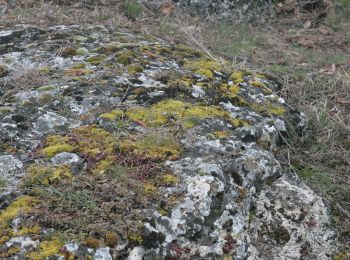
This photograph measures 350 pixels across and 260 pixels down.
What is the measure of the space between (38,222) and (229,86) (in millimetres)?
1878

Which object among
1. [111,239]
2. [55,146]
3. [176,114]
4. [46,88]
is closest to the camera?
[111,239]

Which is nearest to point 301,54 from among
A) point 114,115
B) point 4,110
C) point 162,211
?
point 114,115

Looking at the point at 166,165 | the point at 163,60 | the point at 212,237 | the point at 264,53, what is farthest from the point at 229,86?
the point at 264,53

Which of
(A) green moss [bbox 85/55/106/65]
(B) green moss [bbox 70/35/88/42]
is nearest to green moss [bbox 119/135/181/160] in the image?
(A) green moss [bbox 85/55/106/65]

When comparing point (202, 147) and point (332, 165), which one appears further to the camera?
point (332, 165)

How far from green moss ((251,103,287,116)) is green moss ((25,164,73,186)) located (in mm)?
1451

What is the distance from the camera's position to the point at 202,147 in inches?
112

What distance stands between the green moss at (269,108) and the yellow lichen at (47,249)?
1.78 m

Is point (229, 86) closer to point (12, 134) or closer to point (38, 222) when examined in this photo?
point (12, 134)

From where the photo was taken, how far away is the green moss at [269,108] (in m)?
3.41

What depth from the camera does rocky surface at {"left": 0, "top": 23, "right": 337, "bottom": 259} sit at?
7.39ft

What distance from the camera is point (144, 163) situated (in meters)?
2.67

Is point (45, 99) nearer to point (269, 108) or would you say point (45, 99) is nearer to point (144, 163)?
point (144, 163)

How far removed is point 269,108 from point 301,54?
2.70 metres
